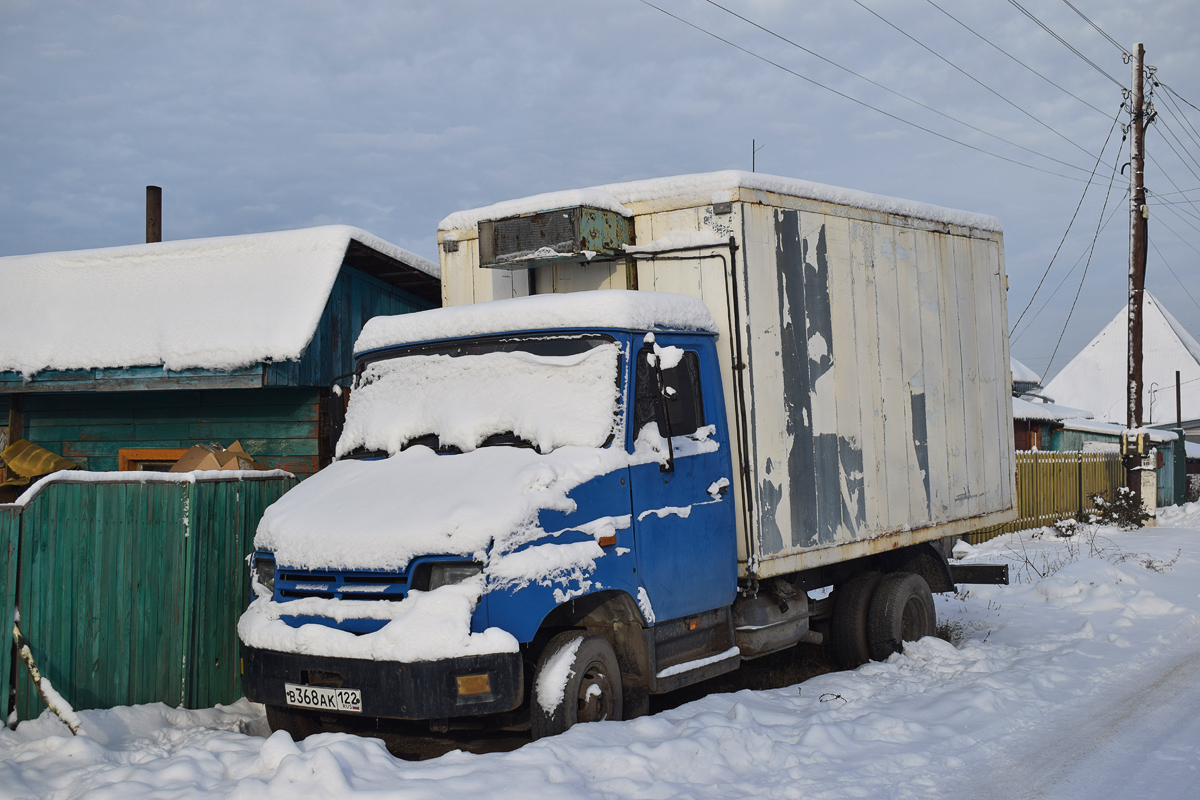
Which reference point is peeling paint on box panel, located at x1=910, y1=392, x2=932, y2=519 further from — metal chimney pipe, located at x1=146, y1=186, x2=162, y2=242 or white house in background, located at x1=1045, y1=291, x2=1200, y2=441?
white house in background, located at x1=1045, y1=291, x2=1200, y2=441

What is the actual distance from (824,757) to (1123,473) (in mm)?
23159

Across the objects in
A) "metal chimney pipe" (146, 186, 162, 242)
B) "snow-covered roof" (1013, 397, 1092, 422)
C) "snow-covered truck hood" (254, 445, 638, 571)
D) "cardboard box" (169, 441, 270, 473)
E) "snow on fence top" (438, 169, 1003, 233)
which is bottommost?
"snow-covered truck hood" (254, 445, 638, 571)

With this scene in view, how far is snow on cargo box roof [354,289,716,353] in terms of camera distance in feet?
19.2

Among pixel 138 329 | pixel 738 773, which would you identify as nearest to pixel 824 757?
pixel 738 773

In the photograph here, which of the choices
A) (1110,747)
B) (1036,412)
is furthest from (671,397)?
(1036,412)

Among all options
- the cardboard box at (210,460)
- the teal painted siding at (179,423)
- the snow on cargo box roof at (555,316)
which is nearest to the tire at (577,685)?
the snow on cargo box roof at (555,316)

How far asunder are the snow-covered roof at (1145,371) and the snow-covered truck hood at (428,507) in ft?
219

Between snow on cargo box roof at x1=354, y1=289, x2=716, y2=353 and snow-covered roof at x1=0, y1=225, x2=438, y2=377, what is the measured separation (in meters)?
3.98

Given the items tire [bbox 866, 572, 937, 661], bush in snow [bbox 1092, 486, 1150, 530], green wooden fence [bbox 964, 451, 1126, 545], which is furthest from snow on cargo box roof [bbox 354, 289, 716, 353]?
bush in snow [bbox 1092, 486, 1150, 530]

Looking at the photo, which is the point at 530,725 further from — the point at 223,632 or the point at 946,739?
the point at 223,632

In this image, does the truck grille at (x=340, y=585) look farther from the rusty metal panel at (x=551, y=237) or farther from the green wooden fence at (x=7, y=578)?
the rusty metal panel at (x=551, y=237)

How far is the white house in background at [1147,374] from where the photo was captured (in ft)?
210

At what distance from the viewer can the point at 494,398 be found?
581 centimetres

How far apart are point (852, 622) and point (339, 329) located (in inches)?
262
